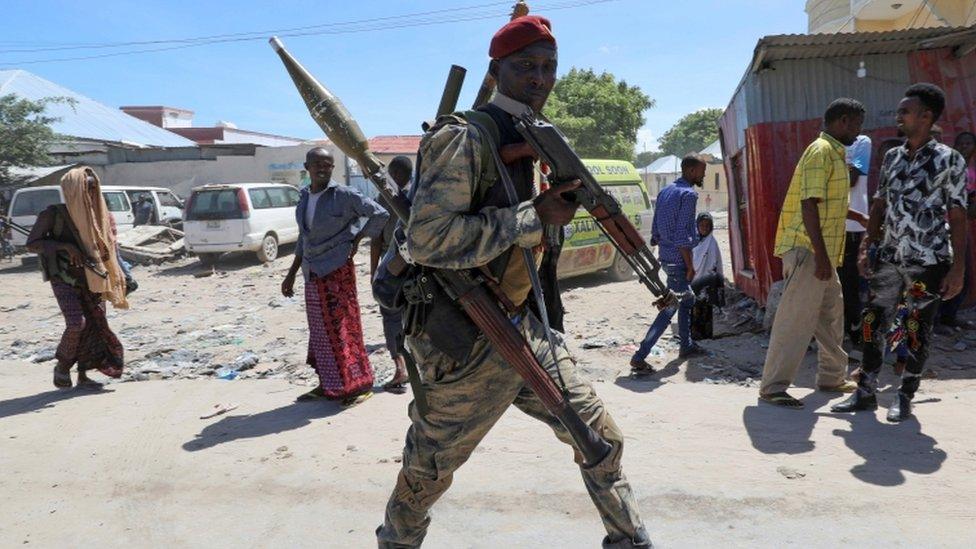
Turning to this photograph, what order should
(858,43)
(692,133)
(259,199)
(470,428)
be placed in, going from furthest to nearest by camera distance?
(692,133)
(259,199)
(858,43)
(470,428)

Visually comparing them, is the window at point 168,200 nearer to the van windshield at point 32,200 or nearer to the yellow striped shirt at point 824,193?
the van windshield at point 32,200

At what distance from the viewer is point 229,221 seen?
13.7m

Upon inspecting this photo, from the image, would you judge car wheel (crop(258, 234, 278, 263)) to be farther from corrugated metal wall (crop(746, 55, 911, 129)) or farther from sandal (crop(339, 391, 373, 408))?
corrugated metal wall (crop(746, 55, 911, 129))

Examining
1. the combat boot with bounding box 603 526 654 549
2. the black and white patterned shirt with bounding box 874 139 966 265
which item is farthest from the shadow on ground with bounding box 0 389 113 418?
the black and white patterned shirt with bounding box 874 139 966 265

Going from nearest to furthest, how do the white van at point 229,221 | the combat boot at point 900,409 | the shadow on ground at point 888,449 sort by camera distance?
1. the shadow on ground at point 888,449
2. the combat boot at point 900,409
3. the white van at point 229,221

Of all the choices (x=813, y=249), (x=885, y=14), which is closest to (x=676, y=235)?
(x=813, y=249)

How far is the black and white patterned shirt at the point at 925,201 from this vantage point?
3.59 metres

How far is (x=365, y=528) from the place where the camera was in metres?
2.97

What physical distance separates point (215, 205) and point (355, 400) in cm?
1042

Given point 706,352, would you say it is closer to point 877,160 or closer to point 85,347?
point 877,160

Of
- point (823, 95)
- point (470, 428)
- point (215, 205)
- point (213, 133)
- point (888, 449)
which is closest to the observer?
point (470, 428)

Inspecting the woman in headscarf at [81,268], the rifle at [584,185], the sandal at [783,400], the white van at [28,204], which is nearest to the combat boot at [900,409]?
the sandal at [783,400]

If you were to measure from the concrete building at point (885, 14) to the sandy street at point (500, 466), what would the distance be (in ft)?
31.9

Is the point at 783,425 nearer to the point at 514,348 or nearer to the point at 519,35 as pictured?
the point at 514,348
